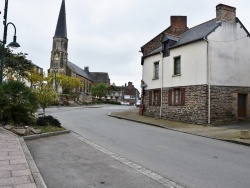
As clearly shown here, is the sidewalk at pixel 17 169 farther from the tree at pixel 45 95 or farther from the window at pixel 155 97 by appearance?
the window at pixel 155 97

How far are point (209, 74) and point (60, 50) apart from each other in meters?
79.6

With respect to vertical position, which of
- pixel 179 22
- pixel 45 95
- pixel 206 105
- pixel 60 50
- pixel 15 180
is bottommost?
pixel 15 180

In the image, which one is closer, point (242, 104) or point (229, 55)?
point (229, 55)

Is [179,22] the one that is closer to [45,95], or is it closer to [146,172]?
[45,95]

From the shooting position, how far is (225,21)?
21.3m

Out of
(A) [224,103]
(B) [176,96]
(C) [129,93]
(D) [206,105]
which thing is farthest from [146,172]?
(C) [129,93]

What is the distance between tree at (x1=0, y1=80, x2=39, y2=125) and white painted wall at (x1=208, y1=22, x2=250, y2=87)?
1238 cm

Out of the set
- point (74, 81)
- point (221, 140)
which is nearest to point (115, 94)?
point (74, 81)

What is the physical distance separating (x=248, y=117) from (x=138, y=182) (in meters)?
18.1

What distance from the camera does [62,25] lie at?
89.6 metres

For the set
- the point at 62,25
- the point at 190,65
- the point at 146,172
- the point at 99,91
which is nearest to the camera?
the point at 146,172

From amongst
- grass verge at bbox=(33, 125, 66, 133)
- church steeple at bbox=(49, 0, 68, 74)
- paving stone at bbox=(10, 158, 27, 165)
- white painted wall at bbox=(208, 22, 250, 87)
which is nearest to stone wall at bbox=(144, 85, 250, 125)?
white painted wall at bbox=(208, 22, 250, 87)

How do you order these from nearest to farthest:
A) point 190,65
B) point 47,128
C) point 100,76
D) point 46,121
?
point 47,128, point 46,121, point 190,65, point 100,76

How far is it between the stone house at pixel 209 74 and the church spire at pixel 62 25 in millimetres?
69536
